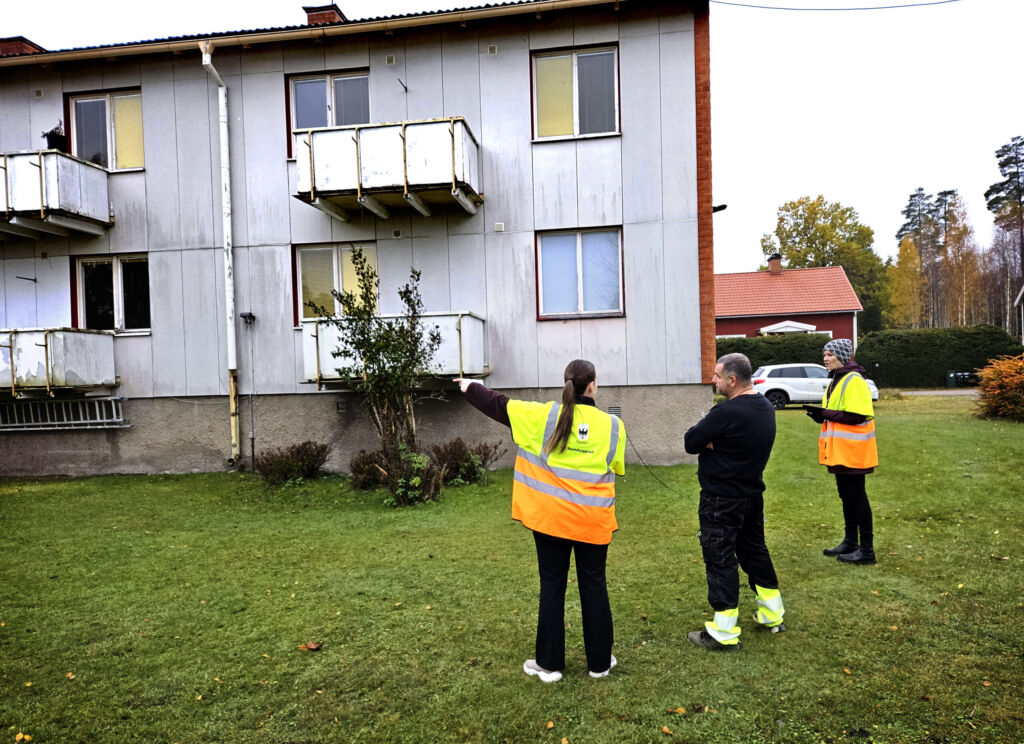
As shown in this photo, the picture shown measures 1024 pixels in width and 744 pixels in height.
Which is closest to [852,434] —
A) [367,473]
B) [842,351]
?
[842,351]

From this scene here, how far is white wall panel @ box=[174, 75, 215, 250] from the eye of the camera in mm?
12234

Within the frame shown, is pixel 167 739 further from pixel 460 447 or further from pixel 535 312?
pixel 535 312

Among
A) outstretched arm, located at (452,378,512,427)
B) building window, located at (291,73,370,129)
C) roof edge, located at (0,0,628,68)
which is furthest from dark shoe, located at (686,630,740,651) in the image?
building window, located at (291,73,370,129)

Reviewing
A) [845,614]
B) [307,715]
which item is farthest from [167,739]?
[845,614]

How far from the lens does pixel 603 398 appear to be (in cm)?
1137

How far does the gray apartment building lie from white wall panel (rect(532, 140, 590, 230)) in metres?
0.05

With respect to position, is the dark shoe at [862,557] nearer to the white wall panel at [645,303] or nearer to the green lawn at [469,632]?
the green lawn at [469,632]

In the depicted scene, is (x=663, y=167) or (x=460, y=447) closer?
(x=460, y=447)

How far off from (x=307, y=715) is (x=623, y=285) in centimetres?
908

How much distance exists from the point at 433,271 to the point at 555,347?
101 inches

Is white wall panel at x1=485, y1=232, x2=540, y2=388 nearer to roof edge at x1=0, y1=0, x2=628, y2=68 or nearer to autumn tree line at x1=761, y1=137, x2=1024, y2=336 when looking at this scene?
roof edge at x1=0, y1=0, x2=628, y2=68

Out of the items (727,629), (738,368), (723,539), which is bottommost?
(727,629)

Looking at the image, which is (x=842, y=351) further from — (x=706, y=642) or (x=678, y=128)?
(x=678, y=128)

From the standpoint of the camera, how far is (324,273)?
40.0 feet
